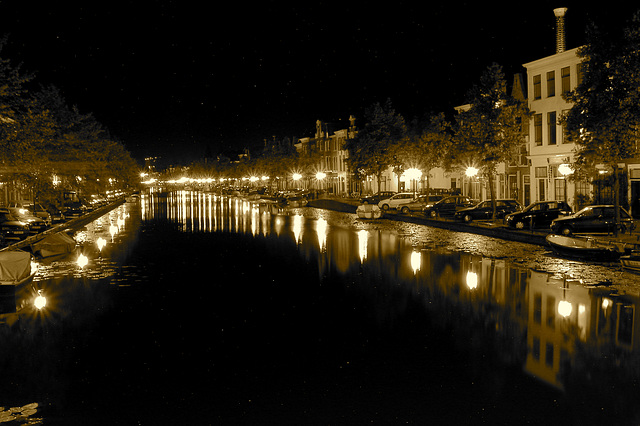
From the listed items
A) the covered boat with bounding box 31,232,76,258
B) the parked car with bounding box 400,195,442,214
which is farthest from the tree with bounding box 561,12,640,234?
the parked car with bounding box 400,195,442,214

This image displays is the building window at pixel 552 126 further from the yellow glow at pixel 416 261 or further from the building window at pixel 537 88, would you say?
the yellow glow at pixel 416 261

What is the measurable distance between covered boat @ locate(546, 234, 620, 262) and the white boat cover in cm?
1561

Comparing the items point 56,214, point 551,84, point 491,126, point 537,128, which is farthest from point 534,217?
point 56,214

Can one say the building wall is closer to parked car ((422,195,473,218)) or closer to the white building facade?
the white building facade

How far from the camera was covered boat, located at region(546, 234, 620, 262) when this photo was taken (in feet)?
62.6

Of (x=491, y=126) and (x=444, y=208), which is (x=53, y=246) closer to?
(x=491, y=126)

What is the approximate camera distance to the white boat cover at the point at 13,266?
14758mm

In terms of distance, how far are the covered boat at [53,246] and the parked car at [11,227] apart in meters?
6.01

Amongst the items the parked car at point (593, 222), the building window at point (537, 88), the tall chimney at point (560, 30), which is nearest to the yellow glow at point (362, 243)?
the parked car at point (593, 222)

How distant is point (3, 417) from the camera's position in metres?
Answer: 6.62

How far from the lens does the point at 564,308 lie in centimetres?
1220

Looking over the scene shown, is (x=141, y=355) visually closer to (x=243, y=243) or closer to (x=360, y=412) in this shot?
(x=360, y=412)

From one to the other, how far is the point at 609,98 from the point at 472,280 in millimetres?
12630

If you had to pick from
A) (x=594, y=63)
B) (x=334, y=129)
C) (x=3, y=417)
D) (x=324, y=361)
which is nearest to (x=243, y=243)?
(x=594, y=63)
